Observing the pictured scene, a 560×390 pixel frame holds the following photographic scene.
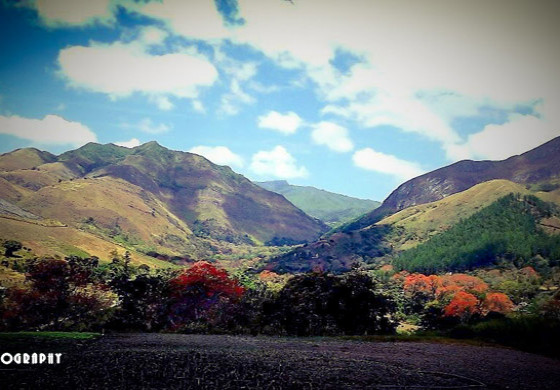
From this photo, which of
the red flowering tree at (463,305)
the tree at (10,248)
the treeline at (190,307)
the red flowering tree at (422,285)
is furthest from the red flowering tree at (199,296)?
the tree at (10,248)

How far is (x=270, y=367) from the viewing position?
19656mm

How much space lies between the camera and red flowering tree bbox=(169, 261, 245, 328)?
44.5 metres

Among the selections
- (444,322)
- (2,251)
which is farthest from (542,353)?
(2,251)

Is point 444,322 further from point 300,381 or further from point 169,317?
point 300,381

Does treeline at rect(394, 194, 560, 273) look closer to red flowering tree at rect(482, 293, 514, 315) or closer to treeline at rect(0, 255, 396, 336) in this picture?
red flowering tree at rect(482, 293, 514, 315)

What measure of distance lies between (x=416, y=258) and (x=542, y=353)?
545 ft

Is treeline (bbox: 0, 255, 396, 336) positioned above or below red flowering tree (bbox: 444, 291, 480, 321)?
above

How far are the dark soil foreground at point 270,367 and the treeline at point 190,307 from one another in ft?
39.4

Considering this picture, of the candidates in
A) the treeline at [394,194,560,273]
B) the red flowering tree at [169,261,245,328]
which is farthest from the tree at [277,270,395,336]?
the treeline at [394,194,560,273]

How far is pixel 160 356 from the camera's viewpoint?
2200 centimetres

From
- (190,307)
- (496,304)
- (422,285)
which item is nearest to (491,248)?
(422,285)

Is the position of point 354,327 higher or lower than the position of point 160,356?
lower

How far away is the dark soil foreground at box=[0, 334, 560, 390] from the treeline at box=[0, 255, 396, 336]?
12.0 metres

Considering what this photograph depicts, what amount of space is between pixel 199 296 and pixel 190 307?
1.51m
